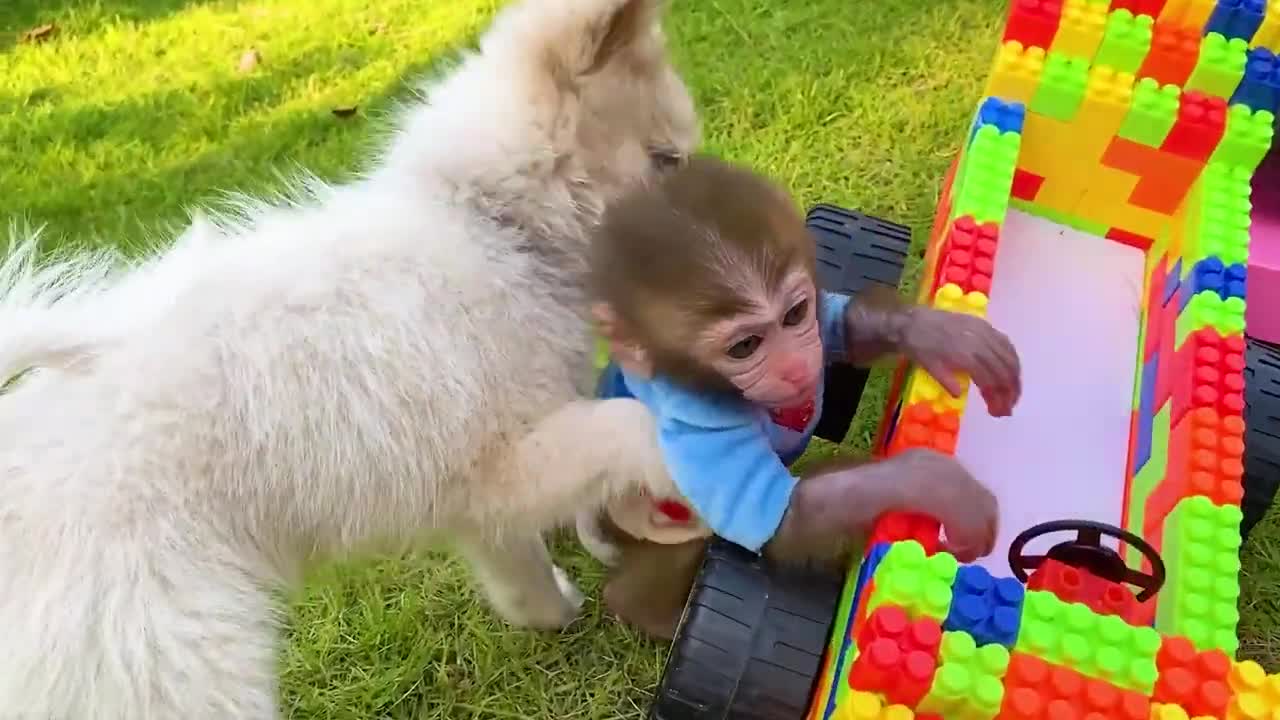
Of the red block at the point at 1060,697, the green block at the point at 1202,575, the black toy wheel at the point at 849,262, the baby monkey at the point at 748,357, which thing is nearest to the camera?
the red block at the point at 1060,697

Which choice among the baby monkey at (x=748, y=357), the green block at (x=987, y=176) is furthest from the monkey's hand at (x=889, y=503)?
the green block at (x=987, y=176)

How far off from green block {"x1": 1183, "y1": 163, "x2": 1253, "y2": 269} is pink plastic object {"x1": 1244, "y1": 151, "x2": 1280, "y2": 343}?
0.39m

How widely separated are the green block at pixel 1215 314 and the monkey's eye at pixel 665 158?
77cm

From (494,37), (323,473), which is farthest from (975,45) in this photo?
(323,473)

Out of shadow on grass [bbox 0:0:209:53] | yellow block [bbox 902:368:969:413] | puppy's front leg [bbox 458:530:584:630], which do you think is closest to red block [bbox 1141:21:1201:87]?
yellow block [bbox 902:368:969:413]

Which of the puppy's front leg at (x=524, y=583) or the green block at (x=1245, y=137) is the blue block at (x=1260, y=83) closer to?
the green block at (x=1245, y=137)

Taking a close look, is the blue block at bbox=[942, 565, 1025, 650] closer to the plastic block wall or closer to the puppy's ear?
the plastic block wall

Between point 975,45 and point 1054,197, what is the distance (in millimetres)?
1183

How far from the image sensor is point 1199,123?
175cm

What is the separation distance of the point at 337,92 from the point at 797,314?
6.99ft

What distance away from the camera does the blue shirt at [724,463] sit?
133 cm

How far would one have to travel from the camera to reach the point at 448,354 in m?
1.45

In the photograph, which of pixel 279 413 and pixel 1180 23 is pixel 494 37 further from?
pixel 1180 23

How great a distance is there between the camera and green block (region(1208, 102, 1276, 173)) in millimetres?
1732
